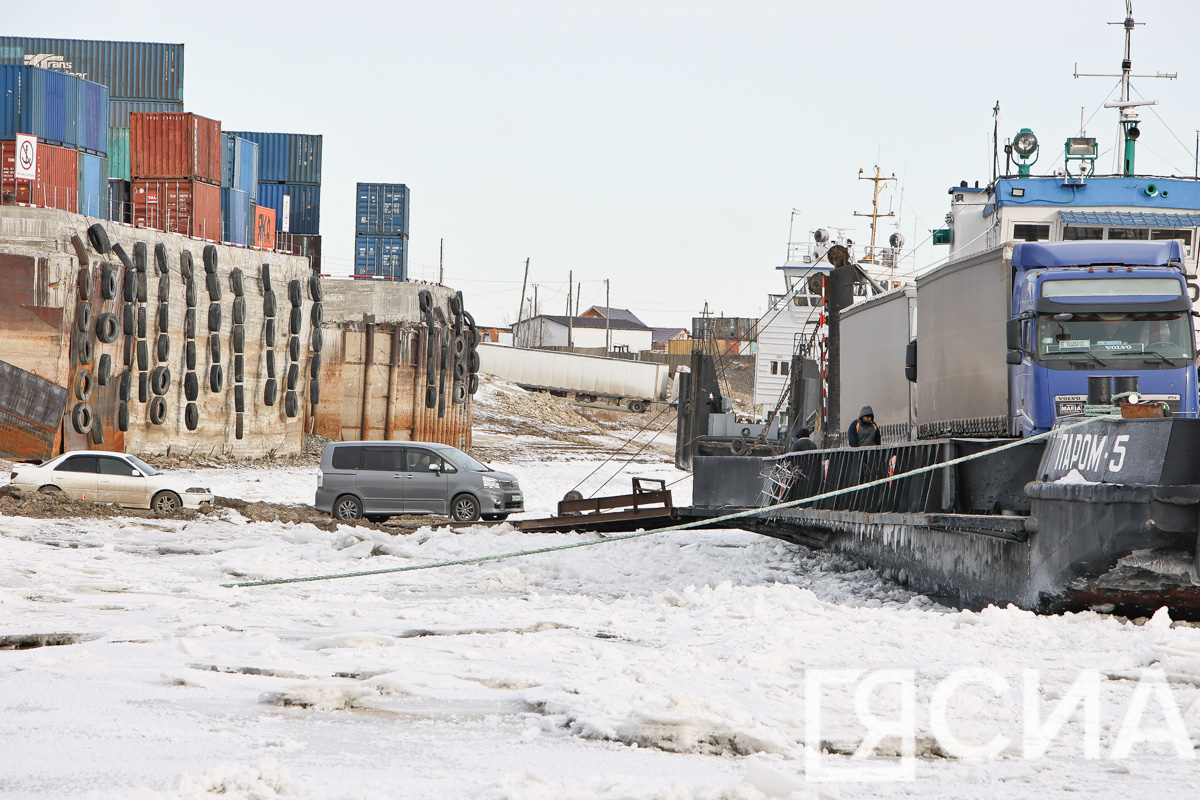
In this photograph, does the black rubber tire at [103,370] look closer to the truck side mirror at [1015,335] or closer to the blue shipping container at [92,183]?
the blue shipping container at [92,183]

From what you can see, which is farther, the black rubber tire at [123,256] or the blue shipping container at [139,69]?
the blue shipping container at [139,69]

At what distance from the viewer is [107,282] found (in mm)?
29859

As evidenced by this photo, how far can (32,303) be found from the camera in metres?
27.5

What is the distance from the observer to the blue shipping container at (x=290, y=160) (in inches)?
2287

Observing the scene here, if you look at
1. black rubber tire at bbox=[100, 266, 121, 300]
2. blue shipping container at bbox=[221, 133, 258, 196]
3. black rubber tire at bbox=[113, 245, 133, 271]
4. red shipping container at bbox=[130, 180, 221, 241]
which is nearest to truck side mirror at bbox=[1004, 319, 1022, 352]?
black rubber tire at bbox=[100, 266, 121, 300]

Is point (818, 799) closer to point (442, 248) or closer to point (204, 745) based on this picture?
point (204, 745)

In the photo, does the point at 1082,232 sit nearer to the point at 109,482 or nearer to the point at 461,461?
the point at 461,461

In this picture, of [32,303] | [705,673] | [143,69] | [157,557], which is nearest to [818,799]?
[705,673]

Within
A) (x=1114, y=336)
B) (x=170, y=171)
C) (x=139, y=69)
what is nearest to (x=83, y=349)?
(x=170, y=171)

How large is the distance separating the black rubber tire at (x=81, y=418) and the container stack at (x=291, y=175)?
98.8 ft

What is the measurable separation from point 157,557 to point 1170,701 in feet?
40.0

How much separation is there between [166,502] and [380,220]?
184 ft

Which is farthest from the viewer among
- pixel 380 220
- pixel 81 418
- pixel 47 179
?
pixel 380 220

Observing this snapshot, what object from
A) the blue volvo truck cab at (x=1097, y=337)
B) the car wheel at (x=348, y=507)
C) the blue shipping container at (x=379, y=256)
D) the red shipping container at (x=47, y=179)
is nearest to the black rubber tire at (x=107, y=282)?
the red shipping container at (x=47, y=179)
